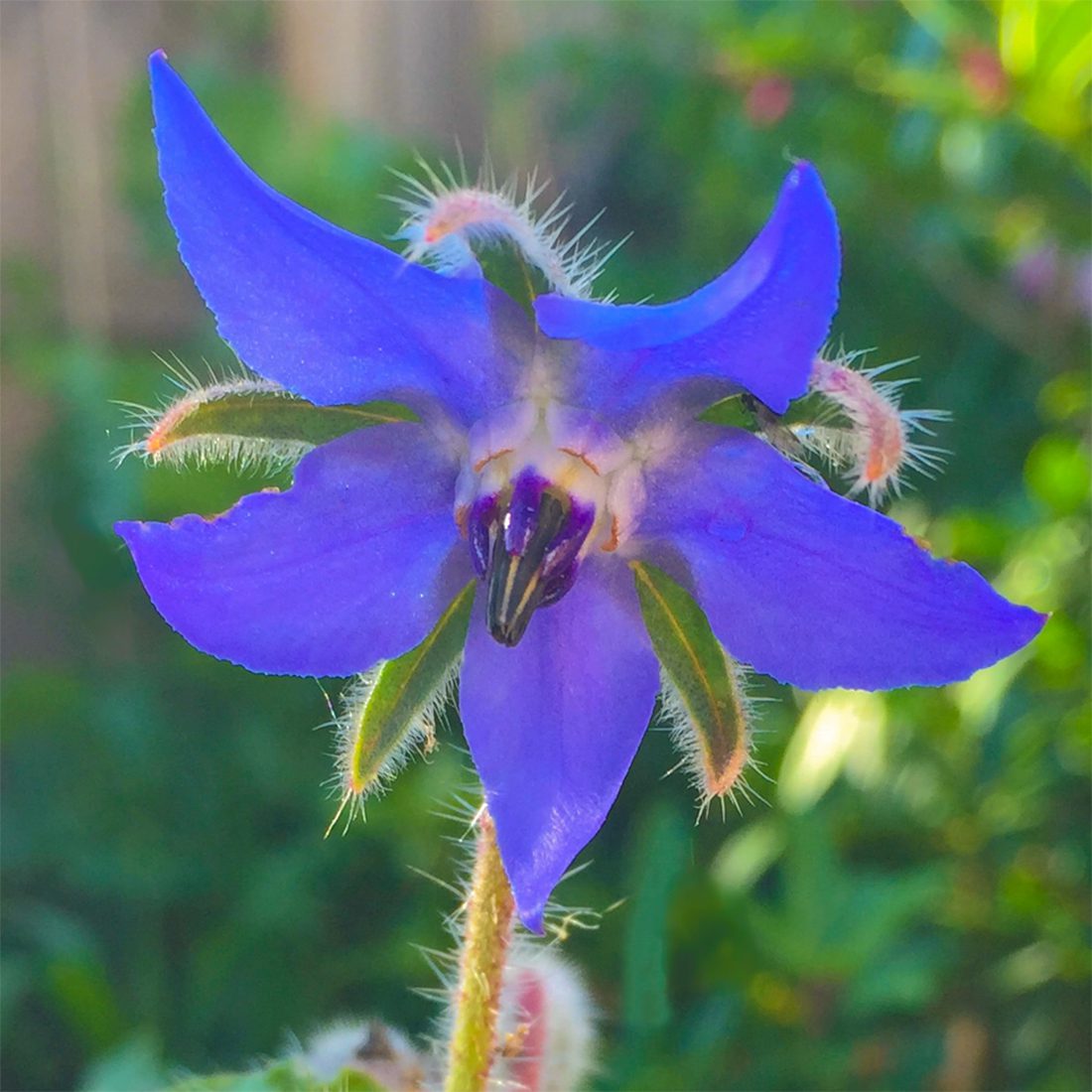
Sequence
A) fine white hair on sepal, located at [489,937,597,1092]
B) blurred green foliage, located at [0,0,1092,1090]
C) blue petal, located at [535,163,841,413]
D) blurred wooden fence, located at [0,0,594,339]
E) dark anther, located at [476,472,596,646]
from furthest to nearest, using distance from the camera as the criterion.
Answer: blurred wooden fence, located at [0,0,594,339] < blurred green foliage, located at [0,0,1092,1090] < fine white hair on sepal, located at [489,937,597,1092] < dark anther, located at [476,472,596,646] < blue petal, located at [535,163,841,413]

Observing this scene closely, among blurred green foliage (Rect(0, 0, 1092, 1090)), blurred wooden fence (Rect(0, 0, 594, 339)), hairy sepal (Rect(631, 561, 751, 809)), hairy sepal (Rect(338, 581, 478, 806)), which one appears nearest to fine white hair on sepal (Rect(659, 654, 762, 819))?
hairy sepal (Rect(631, 561, 751, 809))

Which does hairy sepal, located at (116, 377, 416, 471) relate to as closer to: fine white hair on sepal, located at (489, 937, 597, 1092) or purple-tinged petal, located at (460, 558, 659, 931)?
purple-tinged petal, located at (460, 558, 659, 931)

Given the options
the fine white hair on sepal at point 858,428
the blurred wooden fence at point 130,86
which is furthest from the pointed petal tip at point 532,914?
the blurred wooden fence at point 130,86

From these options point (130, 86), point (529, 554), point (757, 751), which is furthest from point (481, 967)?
point (130, 86)

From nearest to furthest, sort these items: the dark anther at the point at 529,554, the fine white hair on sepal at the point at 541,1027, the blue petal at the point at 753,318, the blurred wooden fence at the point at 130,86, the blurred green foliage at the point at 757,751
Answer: the blue petal at the point at 753,318 < the dark anther at the point at 529,554 < the fine white hair on sepal at the point at 541,1027 < the blurred green foliage at the point at 757,751 < the blurred wooden fence at the point at 130,86

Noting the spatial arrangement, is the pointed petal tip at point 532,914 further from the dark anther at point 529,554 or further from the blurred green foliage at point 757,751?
the blurred green foliage at point 757,751

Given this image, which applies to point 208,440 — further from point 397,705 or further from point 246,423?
point 397,705

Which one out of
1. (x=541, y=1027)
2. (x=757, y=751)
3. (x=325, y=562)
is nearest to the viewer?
(x=325, y=562)
